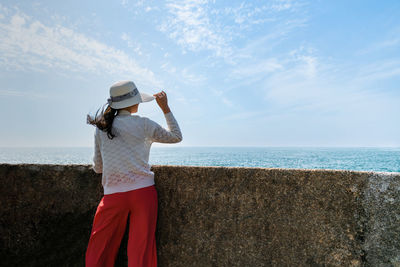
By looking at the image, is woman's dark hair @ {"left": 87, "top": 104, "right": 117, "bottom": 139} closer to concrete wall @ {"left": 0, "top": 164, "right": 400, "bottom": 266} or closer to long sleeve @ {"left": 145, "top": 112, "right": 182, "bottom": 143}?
long sleeve @ {"left": 145, "top": 112, "right": 182, "bottom": 143}

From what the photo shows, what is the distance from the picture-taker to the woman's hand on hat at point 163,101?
2.24 metres

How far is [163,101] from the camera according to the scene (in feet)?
7.42

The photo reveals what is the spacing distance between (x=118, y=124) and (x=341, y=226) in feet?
6.19

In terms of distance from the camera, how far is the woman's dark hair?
80.5 inches

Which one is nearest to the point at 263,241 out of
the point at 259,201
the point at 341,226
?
the point at 259,201

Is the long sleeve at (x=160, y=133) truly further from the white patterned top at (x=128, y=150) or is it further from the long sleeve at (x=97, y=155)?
the long sleeve at (x=97, y=155)

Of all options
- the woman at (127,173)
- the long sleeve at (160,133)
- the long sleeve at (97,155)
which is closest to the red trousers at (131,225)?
the woman at (127,173)

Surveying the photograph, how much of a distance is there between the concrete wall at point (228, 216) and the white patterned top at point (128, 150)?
1.27 feet

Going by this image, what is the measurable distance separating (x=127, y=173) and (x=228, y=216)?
0.92 meters

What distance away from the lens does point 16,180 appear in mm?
2732

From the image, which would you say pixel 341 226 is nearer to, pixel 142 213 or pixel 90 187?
pixel 142 213

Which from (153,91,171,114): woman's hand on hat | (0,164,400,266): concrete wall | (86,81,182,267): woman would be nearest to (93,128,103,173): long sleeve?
(86,81,182,267): woman

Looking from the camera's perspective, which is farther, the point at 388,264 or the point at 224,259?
the point at 224,259

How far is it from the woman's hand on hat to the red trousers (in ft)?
2.09
